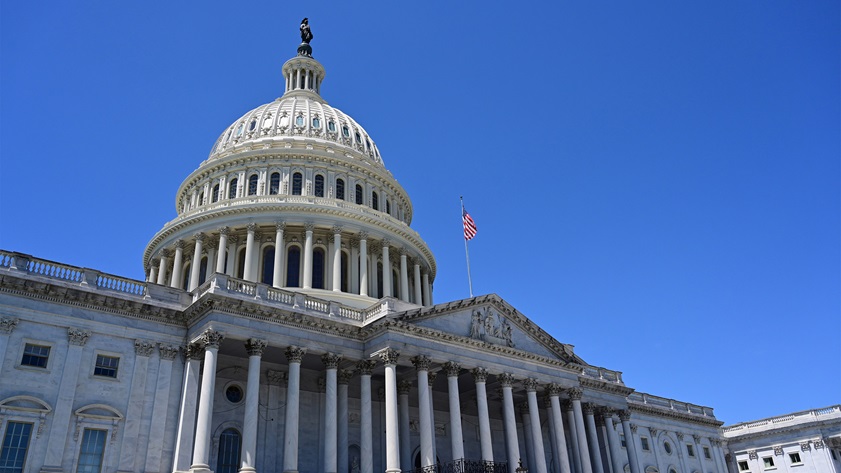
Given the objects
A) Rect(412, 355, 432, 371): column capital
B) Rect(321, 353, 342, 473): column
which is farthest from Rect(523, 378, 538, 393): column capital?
Rect(321, 353, 342, 473): column

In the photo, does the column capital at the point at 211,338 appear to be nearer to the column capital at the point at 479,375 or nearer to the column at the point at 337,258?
the column capital at the point at 479,375

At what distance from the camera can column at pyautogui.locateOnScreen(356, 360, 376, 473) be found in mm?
35625

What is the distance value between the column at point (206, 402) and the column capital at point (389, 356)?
8719mm

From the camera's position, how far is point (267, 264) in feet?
179

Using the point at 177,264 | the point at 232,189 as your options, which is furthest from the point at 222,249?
the point at 232,189

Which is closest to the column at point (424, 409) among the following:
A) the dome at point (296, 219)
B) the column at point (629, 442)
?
the dome at point (296, 219)

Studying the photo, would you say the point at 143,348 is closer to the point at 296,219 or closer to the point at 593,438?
the point at 296,219

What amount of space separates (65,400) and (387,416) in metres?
15.6

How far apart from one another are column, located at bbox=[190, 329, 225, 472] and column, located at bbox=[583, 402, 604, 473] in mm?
27367

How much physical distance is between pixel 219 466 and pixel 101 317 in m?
9.84

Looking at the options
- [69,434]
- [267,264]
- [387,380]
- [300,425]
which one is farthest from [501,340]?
[69,434]

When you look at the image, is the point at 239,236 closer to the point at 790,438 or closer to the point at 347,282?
the point at 347,282

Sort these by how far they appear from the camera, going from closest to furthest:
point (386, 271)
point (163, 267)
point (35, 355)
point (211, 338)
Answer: point (35, 355), point (211, 338), point (163, 267), point (386, 271)

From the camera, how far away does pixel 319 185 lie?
59.9 m
